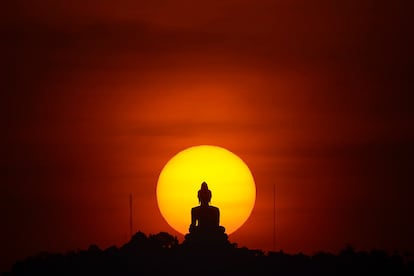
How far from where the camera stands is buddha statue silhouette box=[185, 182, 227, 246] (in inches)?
5812

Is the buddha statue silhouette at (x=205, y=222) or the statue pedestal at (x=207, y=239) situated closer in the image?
the statue pedestal at (x=207, y=239)

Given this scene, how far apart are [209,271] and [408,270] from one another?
880cm

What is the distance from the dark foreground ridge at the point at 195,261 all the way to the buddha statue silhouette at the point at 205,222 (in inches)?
29.0

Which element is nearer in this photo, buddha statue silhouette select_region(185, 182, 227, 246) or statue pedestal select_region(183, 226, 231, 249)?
statue pedestal select_region(183, 226, 231, 249)

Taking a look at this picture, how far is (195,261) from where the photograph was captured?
474 feet

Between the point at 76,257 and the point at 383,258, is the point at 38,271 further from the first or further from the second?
the point at 383,258

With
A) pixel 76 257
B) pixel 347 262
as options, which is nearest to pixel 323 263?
pixel 347 262

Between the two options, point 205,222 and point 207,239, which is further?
point 205,222

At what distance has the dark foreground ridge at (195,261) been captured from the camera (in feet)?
472

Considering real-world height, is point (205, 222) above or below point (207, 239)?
above

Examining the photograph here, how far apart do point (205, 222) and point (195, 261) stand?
431 cm

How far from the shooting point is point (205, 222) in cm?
14838

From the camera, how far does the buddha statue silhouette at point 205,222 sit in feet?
484

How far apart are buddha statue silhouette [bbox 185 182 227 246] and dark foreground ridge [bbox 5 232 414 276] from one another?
29.0 inches
